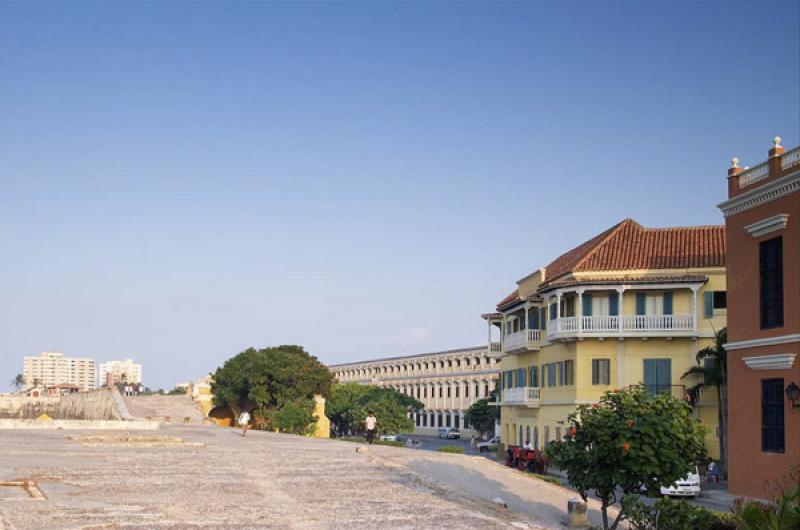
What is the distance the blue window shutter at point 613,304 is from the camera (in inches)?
1881

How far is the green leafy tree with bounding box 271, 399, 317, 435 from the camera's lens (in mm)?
63750

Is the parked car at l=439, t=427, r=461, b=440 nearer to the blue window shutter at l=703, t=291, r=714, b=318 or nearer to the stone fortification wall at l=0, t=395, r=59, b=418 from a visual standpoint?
the stone fortification wall at l=0, t=395, r=59, b=418

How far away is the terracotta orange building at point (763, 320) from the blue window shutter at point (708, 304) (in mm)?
16343

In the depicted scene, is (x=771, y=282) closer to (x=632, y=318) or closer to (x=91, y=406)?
(x=632, y=318)

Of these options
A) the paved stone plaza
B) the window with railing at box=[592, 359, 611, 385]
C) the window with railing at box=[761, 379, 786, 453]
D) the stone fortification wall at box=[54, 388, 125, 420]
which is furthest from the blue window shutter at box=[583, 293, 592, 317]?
the stone fortification wall at box=[54, 388, 125, 420]

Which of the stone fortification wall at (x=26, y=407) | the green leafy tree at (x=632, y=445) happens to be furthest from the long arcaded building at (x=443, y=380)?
the green leafy tree at (x=632, y=445)

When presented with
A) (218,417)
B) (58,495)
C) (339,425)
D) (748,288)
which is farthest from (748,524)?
(339,425)

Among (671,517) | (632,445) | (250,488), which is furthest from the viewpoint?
(250,488)

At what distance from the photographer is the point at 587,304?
48.3 m

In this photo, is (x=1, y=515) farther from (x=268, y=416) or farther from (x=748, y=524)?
(x=268, y=416)

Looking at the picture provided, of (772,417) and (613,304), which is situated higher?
(613,304)

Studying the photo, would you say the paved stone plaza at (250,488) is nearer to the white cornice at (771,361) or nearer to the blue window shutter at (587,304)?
the white cornice at (771,361)

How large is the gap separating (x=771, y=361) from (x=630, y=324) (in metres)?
19.1

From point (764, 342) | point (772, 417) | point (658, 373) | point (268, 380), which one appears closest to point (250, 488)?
point (772, 417)
